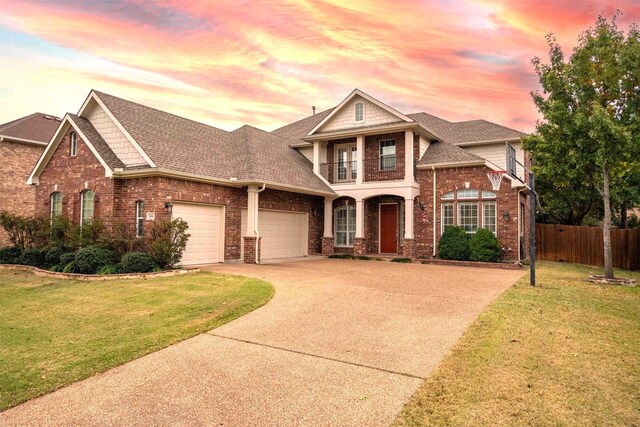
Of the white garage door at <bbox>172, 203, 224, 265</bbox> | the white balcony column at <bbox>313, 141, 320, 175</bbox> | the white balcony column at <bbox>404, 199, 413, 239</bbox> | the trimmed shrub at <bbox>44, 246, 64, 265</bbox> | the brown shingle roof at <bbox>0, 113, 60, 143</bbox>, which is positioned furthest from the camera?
the brown shingle roof at <bbox>0, 113, 60, 143</bbox>

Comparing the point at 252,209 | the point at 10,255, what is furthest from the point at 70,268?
the point at 252,209

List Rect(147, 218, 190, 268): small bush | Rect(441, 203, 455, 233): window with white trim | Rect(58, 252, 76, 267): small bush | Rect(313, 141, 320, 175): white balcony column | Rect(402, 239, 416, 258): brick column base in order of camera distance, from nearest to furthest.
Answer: Rect(147, 218, 190, 268): small bush
Rect(58, 252, 76, 267): small bush
Rect(441, 203, 455, 233): window with white trim
Rect(402, 239, 416, 258): brick column base
Rect(313, 141, 320, 175): white balcony column

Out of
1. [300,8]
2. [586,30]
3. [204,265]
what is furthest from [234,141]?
[586,30]

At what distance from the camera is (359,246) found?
19109 mm

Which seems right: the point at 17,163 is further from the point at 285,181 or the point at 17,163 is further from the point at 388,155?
the point at 388,155

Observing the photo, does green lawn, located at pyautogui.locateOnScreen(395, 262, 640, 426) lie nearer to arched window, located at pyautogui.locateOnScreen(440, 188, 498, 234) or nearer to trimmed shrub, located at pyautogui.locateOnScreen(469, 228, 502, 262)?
trimmed shrub, located at pyautogui.locateOnScreen(469, 228, 502, 262)

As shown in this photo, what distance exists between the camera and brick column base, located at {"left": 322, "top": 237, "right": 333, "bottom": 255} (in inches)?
787

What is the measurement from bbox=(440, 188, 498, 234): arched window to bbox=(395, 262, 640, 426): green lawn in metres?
9.29

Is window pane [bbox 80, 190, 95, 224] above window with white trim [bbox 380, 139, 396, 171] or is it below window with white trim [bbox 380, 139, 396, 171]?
below

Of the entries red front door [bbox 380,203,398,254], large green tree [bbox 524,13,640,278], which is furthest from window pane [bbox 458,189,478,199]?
large green tree [bbox 524,13,640,278]

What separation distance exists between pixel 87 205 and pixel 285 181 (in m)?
7.72

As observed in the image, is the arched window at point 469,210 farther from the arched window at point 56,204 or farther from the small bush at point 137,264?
the arched window at point 56,204

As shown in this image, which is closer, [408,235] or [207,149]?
[207,149]

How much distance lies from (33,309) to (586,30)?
17219mm
